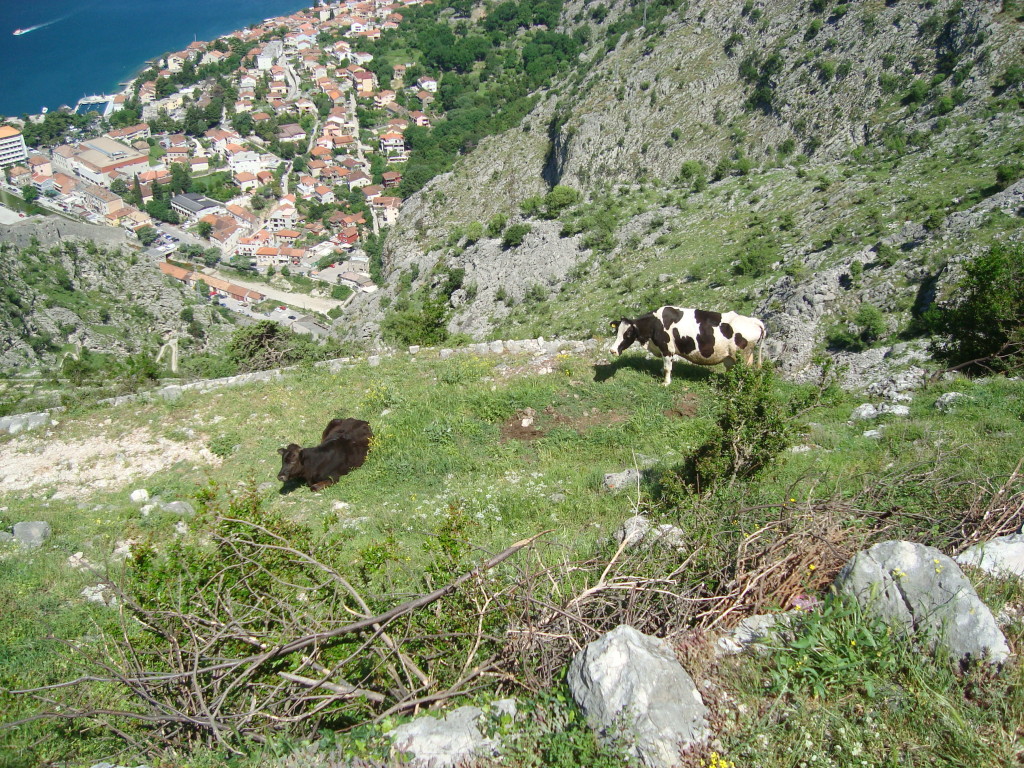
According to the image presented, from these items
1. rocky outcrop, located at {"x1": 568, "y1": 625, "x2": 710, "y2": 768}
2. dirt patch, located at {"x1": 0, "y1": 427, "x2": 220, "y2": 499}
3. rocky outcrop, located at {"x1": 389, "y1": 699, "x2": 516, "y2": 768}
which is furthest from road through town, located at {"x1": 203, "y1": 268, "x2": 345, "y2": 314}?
rocky outcrop, located at {"x1": 568, "y1": 625, "x2": 710, "y2": 768}

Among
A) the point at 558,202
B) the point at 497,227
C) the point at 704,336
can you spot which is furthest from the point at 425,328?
the point at 497,227

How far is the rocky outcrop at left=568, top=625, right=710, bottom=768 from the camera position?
3580 mm

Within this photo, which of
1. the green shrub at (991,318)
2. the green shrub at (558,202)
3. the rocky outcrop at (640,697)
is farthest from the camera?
the green shrub at (558,202)

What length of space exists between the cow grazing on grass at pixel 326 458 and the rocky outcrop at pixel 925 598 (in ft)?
26.0

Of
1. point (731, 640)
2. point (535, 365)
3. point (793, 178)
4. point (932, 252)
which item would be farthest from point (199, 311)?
point (731, 640)

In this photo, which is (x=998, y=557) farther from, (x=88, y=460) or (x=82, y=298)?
(x=82, y=298)

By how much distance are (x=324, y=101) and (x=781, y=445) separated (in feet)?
463

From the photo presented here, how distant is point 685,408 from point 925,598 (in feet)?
23.1

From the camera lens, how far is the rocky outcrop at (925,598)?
385cm

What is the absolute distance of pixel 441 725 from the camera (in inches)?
155

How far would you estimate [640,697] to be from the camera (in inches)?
146

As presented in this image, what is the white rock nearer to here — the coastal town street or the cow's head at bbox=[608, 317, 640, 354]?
the cow's head at bbox=[608, 317, 640, 354]

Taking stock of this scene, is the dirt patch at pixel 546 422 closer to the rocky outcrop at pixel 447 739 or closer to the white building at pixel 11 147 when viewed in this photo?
the rocky outcrop at pixel 447 739

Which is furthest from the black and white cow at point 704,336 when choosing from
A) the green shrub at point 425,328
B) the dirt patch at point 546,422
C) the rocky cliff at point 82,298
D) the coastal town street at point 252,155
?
the coastal town street at point 252,155
